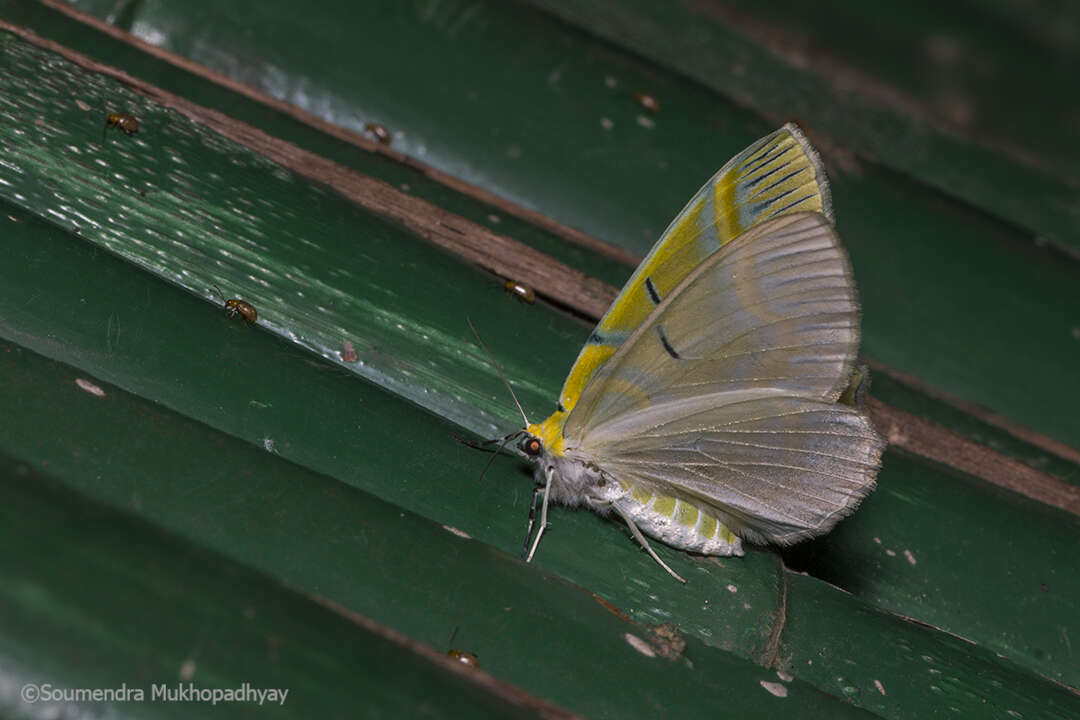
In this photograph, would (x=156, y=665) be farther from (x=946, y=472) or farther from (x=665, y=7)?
(x=665, y=7)

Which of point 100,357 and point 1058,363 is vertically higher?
point 1058,363

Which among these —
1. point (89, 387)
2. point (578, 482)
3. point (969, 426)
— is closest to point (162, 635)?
point (89, 387)

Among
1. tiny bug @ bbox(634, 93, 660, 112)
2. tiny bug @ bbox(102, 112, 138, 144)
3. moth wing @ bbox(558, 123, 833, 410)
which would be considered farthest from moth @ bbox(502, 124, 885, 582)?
tiny bug @ bbox(102, 112, 138, 144)

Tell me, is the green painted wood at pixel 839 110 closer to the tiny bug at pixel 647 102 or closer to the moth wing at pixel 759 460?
the tiny bug at pixel 647 102

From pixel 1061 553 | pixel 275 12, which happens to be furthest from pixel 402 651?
pixel 275 12

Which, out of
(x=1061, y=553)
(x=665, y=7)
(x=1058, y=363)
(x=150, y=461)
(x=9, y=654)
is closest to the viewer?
(x=9, y=654)

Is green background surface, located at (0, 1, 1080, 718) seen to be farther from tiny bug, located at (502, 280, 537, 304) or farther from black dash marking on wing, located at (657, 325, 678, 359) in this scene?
black dash marking on wing, located at (657, 325, 678, 359)

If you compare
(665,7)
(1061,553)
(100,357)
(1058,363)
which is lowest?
(100,357)
